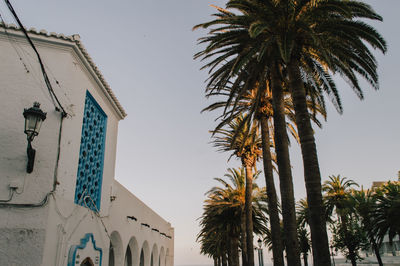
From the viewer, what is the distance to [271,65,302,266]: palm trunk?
10.5 metres

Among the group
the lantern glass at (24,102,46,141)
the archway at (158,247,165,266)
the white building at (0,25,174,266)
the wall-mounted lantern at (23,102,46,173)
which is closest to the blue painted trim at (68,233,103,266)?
the white building at (0,25,174,266)

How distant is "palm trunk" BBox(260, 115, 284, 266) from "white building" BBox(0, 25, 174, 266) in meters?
6.77

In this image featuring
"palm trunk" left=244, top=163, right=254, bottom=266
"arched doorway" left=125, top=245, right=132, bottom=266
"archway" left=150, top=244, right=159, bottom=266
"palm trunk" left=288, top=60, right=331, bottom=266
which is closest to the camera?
"palm trunk" left=288, top=60, right=331, bottom=266

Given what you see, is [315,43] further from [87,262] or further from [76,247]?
[87,262]

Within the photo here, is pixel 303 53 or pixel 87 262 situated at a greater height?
pixel 303 53

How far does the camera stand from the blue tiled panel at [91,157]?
374 inches

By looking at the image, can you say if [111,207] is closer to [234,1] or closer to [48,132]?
[48,132]

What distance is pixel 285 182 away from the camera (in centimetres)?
1102

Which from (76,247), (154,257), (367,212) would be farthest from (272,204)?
(367,212)

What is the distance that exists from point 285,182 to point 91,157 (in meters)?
6.54

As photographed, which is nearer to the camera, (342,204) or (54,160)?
(54,160)

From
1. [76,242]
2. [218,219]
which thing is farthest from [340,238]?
[76,242]

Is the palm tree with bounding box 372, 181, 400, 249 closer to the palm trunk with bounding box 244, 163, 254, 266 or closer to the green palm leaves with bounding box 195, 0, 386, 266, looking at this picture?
the palm trunk with bounding box 244, 163, 254, 266

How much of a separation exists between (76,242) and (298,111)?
23.6 ft
